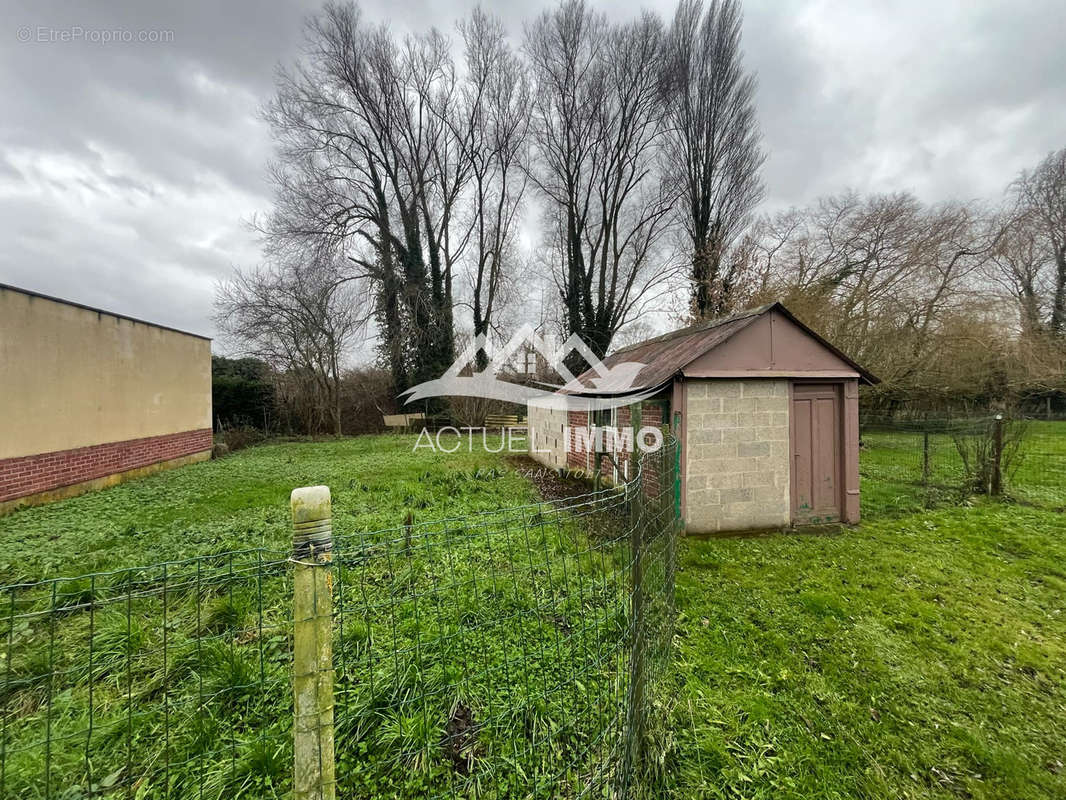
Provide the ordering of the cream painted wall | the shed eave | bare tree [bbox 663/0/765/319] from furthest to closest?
bare tree [bbox 663/0/765/319] → the cream painted wall → the shed eave

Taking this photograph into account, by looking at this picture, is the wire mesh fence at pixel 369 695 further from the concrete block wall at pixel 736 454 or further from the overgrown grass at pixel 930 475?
the overgrown grass at pixel 930 475

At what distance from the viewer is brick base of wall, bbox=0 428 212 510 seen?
640 centimetres

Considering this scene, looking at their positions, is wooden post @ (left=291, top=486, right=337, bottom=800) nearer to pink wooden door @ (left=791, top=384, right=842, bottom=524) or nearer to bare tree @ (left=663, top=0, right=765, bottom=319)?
pink wooden door @ (left=791, top=384, right=842, bottom=524)

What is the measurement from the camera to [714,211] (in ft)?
54.7

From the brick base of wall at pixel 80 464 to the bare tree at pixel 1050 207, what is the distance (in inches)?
1219

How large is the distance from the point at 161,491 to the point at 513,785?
9.12m

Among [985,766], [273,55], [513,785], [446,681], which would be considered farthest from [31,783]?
[273,55]

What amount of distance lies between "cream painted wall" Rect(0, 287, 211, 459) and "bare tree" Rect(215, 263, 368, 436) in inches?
202

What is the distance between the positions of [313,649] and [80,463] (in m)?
10.5

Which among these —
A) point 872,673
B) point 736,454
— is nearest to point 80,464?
point 736,454

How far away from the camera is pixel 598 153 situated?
17.4 meters

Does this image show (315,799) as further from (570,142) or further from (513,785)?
(570,142)

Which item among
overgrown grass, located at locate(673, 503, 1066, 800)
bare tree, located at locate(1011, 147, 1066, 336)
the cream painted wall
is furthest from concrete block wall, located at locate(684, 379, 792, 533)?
bare tree, located at locate(1011, 147, 1066, 336)

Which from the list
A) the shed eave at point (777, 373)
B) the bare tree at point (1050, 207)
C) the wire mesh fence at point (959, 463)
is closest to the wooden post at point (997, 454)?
the wire mesh fence at point (959, 463)
